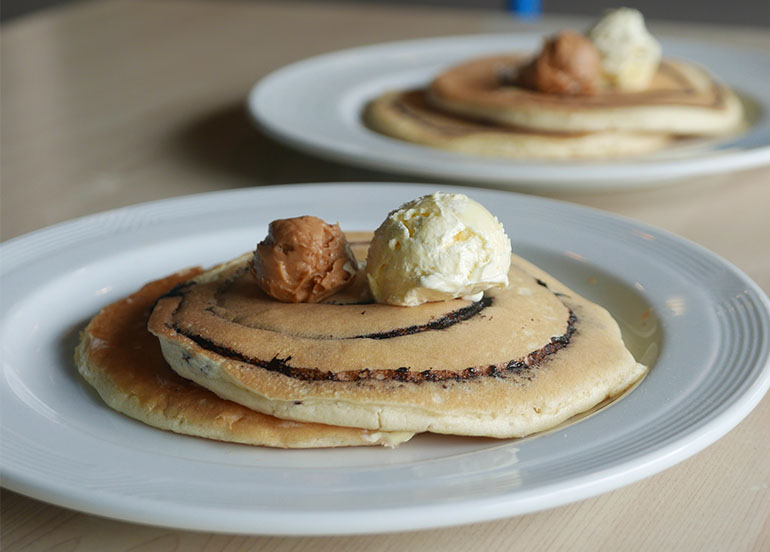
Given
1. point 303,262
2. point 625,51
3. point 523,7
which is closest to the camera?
point 303,262

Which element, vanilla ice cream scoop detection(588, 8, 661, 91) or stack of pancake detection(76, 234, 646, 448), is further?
vanilla ice cream scoop detection(588, 8, 661, 91)

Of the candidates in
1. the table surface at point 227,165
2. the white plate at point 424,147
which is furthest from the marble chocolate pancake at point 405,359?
the white plate at point 424,147

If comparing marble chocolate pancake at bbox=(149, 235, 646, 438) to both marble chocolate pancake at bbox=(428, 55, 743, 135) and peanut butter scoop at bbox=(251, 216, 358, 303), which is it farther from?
marble chocolate pancake at bbox=(428, 55, 743, 135)

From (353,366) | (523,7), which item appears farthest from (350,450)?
(523,7)

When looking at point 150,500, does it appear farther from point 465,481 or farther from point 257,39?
point 257,39

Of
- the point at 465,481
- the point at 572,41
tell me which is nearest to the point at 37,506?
the point at 465,481

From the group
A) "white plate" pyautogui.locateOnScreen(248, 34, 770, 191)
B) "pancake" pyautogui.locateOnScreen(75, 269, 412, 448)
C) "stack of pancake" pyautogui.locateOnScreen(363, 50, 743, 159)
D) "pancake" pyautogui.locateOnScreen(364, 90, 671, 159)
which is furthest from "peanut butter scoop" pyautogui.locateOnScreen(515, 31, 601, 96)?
"pancake" pyautogui.locateOnScreen(75, 269, 412, 448)

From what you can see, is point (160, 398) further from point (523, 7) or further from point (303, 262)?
point (523, 7)
